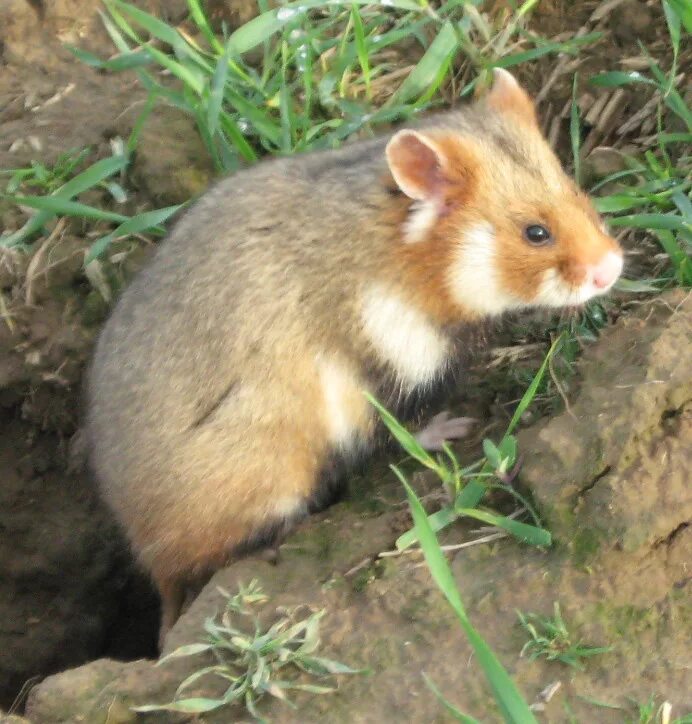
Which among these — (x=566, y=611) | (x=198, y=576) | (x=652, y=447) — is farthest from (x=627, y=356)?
(x=198, y=576)

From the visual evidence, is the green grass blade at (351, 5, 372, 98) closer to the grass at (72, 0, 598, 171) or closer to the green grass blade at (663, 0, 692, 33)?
the grass at (72, 0, 598, 171)

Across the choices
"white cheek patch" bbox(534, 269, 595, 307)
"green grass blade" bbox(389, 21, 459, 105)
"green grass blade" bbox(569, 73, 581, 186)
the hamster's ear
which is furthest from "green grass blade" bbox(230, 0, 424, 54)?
"white cheek patch" bbox(534, 269, 595, 307)

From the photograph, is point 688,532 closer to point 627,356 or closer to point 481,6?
point 627,356

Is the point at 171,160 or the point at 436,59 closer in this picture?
the point at 436,59

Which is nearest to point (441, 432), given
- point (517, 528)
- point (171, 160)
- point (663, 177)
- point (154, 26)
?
point (517, 528)

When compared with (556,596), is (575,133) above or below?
above

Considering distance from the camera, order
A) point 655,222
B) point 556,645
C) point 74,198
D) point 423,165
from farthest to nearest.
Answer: point 74,198 → point 655,222 → point 423,165 → point 556,645

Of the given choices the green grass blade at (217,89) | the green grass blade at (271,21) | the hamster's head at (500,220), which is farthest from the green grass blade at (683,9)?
the green grass blade at (217,89)

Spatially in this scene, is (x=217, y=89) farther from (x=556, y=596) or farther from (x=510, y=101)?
(x=556, y=596)
